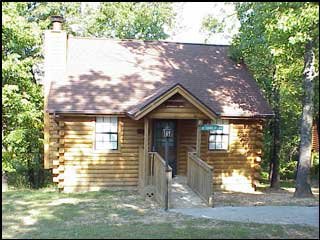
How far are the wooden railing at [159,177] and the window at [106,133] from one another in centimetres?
186

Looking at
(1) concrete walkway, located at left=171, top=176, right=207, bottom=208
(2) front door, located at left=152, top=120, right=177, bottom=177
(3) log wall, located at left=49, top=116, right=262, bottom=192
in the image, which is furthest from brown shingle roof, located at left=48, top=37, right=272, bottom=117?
(1) concrete walkway, located at left=171, top=176, right=207, bottom=208

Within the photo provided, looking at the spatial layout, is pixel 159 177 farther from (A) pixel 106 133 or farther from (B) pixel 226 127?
Answer: (B) pixel 226 127

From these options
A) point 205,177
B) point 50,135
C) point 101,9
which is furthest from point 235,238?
point 101,9

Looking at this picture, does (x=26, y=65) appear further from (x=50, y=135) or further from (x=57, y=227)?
(x=57, y=227)

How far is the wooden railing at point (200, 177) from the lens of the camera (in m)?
12.4

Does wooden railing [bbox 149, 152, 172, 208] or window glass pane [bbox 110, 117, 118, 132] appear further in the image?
window glass pane [bbox 110, 117, 118, 132]

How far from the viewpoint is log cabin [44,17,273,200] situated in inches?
558

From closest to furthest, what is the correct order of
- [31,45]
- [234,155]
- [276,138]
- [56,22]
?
[234,155]
[56,22]
[276,138]
[31,45]

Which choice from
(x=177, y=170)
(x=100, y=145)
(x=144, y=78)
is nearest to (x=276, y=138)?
(x=177, y=170)

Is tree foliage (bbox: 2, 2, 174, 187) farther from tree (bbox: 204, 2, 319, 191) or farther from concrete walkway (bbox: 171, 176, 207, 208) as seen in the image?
tree (bbox: 204, 2, 319, 191)

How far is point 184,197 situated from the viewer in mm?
13086

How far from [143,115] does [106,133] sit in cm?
232

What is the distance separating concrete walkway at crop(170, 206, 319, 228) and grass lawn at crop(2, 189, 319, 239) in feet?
1.80

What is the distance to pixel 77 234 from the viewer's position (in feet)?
27.8
